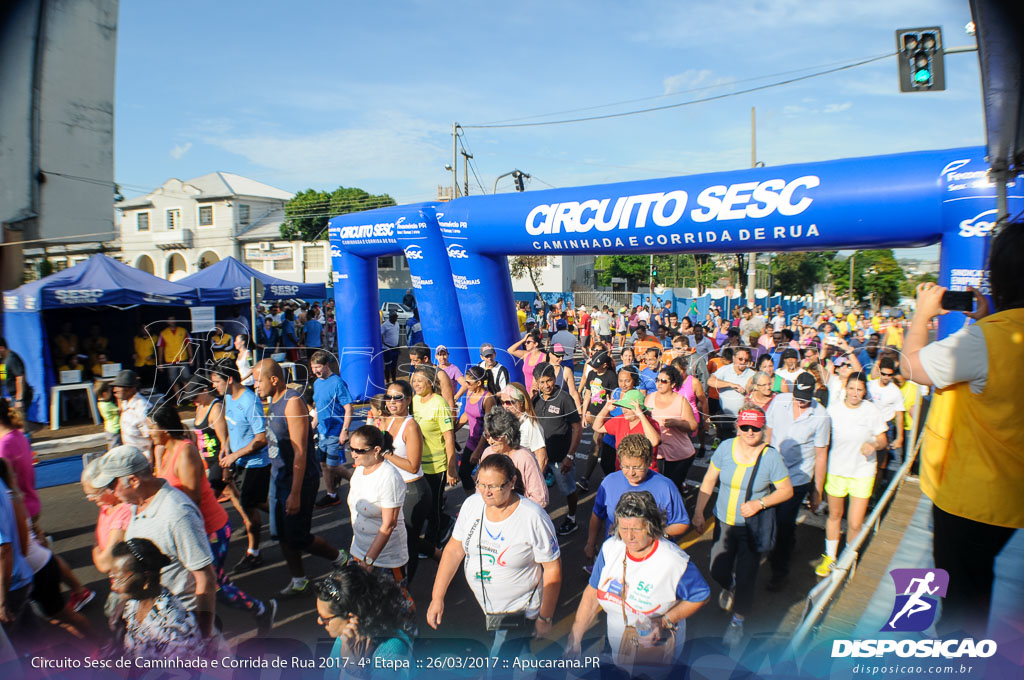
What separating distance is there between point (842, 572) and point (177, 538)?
339 centimetres

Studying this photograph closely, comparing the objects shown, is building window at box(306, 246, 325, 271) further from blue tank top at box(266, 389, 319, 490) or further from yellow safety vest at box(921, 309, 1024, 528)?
yellow safety vest at box(921, 309, 1024, 528)

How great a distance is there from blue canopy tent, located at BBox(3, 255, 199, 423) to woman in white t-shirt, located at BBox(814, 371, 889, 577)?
35.0 feet

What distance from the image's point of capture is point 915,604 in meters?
2.50

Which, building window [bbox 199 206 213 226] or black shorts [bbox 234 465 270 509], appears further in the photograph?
building window [bbox 199 206 213 226]

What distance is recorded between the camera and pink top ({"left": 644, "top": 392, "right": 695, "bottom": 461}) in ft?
15.2

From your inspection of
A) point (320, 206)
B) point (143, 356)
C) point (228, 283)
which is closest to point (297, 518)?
point (228, 283)

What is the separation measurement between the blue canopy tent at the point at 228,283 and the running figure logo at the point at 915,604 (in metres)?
11.6

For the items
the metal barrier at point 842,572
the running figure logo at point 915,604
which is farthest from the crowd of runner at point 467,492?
the running figure logo at point 915,604

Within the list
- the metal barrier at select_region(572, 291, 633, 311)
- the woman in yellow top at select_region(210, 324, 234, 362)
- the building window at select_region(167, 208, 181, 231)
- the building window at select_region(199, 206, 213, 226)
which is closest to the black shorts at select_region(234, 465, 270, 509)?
the woman in yellow top at select_region(210, 324, 234, 362)

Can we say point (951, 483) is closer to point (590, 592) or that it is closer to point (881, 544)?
point (590, 592)

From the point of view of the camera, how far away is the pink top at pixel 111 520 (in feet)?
9.11

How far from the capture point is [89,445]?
319 inches

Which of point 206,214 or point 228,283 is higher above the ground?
point 206,214

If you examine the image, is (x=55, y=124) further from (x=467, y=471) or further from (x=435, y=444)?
(x=467, y=471)
